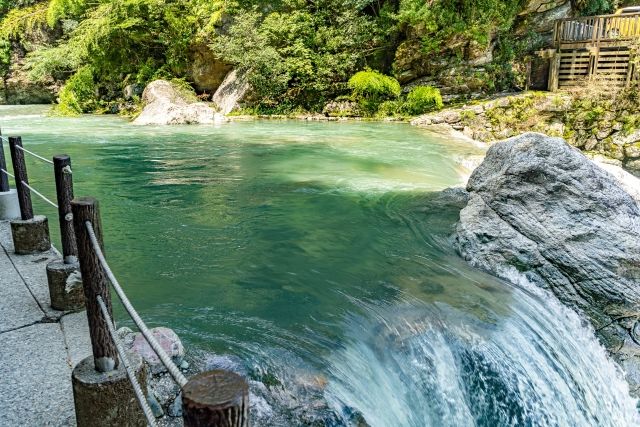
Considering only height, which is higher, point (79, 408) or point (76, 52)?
point (76, 52)

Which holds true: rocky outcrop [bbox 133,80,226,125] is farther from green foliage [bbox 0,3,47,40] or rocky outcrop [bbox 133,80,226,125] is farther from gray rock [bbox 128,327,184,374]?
gray rock [bbox 128,327,184,374]

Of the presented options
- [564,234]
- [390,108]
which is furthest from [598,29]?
[564,234]

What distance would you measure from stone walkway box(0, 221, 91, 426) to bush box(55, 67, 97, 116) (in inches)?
860

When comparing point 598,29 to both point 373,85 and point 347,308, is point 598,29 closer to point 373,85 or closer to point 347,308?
point 373,85

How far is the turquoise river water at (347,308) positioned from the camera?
379cm

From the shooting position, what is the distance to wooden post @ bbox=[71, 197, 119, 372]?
2.32 metres

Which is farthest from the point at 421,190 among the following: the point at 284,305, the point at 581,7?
the point at 581,7

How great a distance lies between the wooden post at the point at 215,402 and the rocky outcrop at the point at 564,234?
4.61 meters

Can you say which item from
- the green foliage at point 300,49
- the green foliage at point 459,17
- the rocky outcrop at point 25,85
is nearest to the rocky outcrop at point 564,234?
the green foliage at point 459,17

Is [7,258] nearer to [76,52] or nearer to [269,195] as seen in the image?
[269,195]

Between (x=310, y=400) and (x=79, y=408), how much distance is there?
150 centimetres

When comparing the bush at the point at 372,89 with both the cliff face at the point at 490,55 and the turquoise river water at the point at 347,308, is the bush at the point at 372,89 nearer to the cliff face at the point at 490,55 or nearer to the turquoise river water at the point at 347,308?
the cliff face at the point at 490,55

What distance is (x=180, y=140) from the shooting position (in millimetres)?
15000

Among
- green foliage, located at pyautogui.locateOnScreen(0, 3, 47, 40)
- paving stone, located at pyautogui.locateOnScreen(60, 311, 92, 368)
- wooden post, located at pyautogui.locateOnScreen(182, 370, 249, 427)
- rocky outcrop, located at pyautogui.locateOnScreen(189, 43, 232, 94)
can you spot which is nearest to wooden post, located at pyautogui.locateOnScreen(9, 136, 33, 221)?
paving stone, located at pyautogui.locateOnScreen(60, 311, 92, 368)
